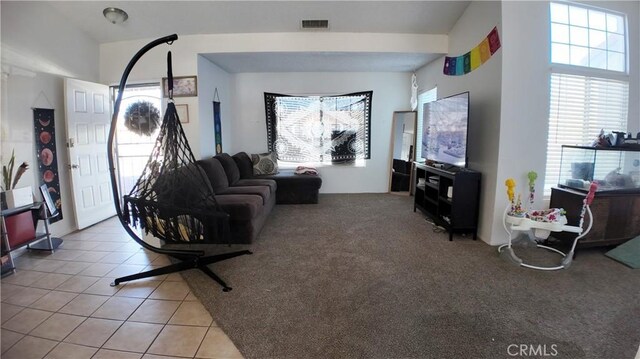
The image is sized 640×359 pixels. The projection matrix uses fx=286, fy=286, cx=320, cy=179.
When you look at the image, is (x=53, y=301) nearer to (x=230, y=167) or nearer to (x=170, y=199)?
(x=170, y=199)

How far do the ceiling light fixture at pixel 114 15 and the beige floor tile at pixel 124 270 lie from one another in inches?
112

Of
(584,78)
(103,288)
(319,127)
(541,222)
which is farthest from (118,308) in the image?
(584,78)

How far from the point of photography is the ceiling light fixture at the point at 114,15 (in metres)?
→ 3.31

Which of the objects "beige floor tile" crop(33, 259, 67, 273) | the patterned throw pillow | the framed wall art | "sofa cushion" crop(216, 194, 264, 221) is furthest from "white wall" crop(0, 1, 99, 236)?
the patterned throw pillow

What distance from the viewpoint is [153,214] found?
2.21m

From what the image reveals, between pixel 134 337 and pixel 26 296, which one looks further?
pixel 26 296

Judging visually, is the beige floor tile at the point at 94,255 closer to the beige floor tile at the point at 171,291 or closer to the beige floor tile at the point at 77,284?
the beige floor tile at the point at 77,284

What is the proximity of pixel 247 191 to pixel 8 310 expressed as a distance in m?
2.23

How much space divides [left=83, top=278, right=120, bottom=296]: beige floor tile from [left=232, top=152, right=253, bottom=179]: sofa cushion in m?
2.60

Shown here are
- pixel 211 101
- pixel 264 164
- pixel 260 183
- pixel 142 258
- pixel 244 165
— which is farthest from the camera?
pixel 264 164

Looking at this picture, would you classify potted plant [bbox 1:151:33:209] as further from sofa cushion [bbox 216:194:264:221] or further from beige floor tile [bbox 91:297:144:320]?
sofa cushion [bbox 216:194:264:221]

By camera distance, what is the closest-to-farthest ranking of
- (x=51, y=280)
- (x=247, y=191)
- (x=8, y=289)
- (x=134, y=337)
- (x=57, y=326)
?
(x=134, y=337), (x=57, y=326), (x=8, y=289), (x=51, y=280), (x=247, y=191)

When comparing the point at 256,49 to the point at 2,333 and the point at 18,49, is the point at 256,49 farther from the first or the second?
the point at 2,333

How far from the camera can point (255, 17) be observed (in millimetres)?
3570
